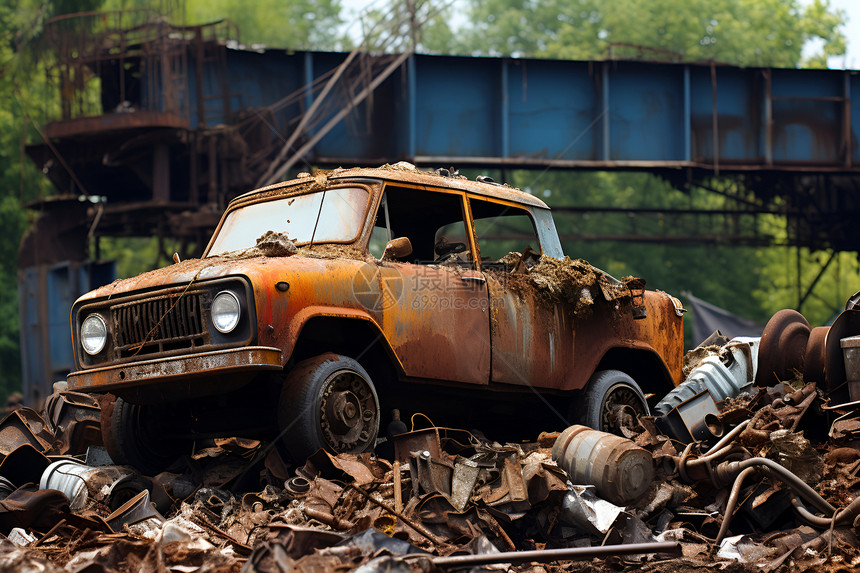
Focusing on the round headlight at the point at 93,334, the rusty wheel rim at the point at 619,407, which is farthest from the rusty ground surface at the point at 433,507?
the rusty wheel rim at the point at 619,407

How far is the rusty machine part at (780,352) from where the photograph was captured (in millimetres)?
9109

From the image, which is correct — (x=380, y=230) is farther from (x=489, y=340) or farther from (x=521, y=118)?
(x=521, y=118)

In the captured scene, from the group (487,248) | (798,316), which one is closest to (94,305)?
(798,316)

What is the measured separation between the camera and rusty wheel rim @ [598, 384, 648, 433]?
27.7 ft

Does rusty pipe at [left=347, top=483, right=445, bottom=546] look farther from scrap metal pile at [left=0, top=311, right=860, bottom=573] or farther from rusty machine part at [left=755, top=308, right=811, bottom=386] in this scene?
rusty machine part at [left=755, top=308, right=811, bottom=386]

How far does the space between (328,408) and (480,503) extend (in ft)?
3.82

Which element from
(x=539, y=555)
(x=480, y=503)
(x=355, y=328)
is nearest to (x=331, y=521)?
(x=480, y=503)

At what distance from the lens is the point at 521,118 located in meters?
18.3

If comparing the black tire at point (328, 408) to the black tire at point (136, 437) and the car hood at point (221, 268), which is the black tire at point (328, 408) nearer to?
the car hood at point (221, 268)

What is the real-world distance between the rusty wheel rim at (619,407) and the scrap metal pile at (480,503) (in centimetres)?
69

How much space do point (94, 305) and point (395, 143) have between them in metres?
11.6

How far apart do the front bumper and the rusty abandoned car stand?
0.01 meters

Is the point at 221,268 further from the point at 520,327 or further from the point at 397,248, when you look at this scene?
the point at 520,327

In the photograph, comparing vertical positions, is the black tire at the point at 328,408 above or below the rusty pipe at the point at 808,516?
above
